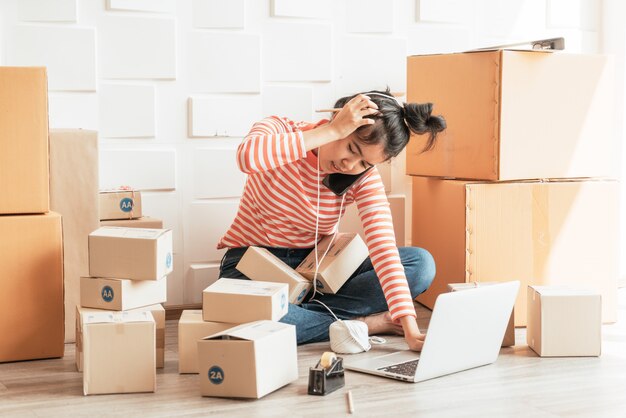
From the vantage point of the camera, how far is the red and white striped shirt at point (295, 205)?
2430 millimetres

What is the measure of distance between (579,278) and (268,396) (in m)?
1.37

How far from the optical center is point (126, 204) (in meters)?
2.83

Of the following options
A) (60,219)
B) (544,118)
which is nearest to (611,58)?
(544,118)

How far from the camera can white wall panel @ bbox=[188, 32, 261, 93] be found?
10.1 ft

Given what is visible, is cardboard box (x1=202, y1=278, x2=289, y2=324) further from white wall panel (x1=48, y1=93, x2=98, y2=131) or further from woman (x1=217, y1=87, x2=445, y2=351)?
white wall panel (x1=48, y1=93, x2=98, y2=131)

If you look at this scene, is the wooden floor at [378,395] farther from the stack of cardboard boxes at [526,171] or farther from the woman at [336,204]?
the stack of cardboard boxes at [526,171]

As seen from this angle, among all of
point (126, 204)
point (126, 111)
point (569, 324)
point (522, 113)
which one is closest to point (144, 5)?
point (126, 111)

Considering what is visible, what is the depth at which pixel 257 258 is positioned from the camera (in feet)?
8.68

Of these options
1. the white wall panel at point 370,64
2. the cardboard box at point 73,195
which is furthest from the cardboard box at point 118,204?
the white wall panel at point 370,64

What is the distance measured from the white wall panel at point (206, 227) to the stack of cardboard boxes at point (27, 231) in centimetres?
70

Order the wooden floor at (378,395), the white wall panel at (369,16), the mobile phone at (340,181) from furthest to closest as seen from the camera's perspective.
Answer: the white wall panel at (369,16) → the mobile phone at (340,181) → the wooden floor at (378,395)

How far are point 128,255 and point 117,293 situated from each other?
0.34 feet

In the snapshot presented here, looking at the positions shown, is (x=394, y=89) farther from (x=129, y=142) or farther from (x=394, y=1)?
(x=129, y=142)

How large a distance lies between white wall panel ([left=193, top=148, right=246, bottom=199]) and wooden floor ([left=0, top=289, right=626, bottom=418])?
32.3 inches
